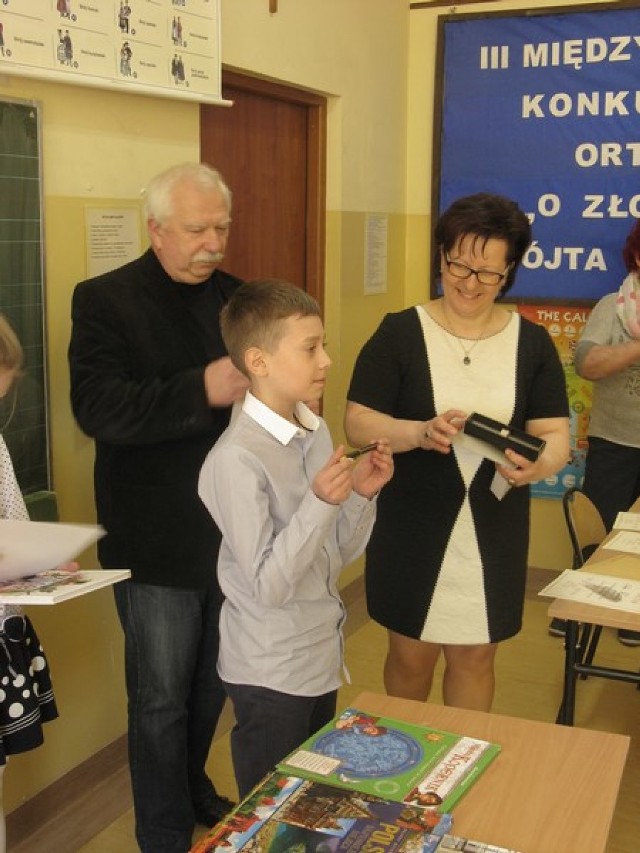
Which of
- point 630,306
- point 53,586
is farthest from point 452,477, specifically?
point 630,306

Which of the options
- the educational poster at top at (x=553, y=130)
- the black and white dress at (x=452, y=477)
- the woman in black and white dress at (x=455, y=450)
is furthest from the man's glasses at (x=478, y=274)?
the educational poster at top at (x=553, y=130)

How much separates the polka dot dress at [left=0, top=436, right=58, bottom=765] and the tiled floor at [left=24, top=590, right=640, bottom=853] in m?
0.88

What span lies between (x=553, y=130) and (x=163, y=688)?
3141mm

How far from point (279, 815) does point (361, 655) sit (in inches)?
104

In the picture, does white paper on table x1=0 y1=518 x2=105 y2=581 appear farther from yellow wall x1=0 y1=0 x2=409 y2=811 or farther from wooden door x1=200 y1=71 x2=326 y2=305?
wooden door x1=200 y1=71 x2=326 y2=305

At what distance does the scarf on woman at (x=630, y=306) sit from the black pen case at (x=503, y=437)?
186 centimetres

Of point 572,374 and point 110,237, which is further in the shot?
point 572,374

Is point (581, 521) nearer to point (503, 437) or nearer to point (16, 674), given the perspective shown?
point (503, 437)

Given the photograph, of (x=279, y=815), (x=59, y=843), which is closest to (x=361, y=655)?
(x=59, y=843)

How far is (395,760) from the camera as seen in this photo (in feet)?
4.87

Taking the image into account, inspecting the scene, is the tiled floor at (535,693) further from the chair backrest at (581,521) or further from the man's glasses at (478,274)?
the man's glasses at (478,274)

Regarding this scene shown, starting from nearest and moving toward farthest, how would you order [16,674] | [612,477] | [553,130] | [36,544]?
[36,544], [16,674], [612,477], [553,130]

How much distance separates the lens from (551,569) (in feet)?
15.6

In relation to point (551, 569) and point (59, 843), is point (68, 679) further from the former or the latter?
point (551, 569)
